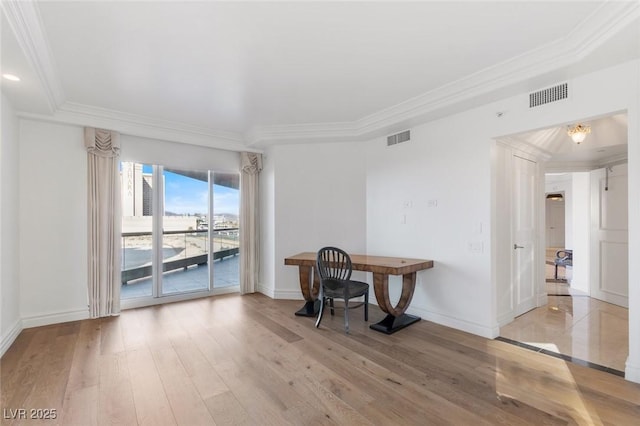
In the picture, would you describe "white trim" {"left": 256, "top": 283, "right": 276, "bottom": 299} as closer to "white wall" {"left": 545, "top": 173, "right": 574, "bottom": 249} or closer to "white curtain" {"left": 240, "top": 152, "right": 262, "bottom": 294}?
"white curtain" {"left": 240, "top": 152, "right": 262, "bottom": 294}

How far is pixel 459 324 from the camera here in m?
3.51

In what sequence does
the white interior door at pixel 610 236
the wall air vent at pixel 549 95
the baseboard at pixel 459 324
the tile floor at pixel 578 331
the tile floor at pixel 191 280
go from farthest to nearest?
the tile floor at pixel 191 280, the white interior door at pixel 610 236, the baseboard at pixel 459 324, the tile floor at pixel 578 331, the wall air vent at pixel 549 95

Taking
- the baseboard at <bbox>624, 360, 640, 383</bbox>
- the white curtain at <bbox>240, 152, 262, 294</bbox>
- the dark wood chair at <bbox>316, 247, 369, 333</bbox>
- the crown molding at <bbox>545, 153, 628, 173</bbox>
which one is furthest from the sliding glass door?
the crown molding at <bbox>545, 153, 628, 173</bbox>

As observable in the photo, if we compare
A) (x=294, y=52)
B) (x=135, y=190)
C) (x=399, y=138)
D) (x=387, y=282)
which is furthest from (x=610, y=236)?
(x=135, y=190)

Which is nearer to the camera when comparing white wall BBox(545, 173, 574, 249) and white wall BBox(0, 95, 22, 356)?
white wall BBox(0, 95, 22, 356)

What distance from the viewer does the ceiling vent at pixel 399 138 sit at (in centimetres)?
409

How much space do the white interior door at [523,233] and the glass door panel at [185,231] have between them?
4615 millimetres

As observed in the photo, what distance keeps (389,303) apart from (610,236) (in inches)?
149

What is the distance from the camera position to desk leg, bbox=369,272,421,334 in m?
3.47

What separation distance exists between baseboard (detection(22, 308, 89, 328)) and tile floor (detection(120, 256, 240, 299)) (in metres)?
0.52

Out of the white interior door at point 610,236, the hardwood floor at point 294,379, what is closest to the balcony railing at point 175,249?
the hardwood floor at point 294,379

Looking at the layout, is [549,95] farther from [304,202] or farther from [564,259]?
[564,259]

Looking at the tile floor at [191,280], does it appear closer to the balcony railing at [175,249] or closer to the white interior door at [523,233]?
the balcony railing at [175,249]

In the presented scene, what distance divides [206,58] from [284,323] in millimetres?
3015
